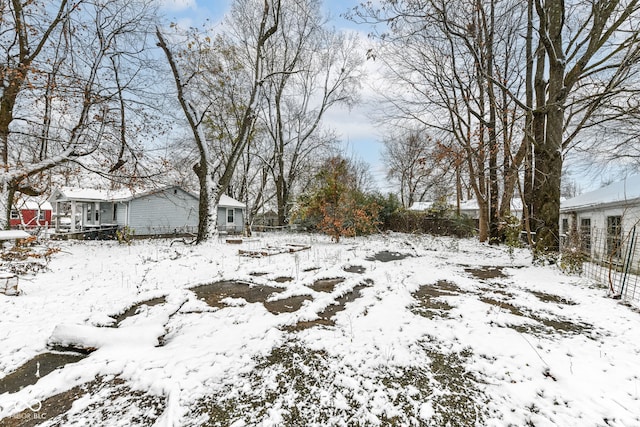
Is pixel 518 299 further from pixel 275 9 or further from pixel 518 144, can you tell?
pixel 275 9

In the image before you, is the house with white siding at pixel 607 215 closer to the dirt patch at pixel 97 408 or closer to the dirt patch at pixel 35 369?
the dirt patch at pixel 97 408

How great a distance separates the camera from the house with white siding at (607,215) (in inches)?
257

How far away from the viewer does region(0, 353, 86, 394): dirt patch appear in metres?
2.04

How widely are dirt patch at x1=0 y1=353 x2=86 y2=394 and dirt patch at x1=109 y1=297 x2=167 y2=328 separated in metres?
0.66

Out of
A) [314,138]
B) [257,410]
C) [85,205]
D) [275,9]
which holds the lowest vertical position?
[257,410]

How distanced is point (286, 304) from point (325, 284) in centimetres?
128

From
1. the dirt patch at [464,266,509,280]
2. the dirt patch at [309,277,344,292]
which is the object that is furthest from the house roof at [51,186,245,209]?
the dirt patch at [464,266,509,280]

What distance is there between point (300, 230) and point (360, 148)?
11.7m

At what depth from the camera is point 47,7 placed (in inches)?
309

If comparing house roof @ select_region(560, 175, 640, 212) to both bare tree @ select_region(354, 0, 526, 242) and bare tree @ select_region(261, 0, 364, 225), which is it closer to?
bare tree @ select_region(354, 0, 526, 242)

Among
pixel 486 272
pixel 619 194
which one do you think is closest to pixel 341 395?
pixel 486 272

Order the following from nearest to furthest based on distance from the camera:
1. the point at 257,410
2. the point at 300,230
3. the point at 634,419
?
the point at 634,419, the point at 257,410, the point at 300,230

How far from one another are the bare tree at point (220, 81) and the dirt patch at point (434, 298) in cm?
846

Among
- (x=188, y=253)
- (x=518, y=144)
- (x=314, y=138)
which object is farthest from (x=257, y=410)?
(x=314, y=138)
